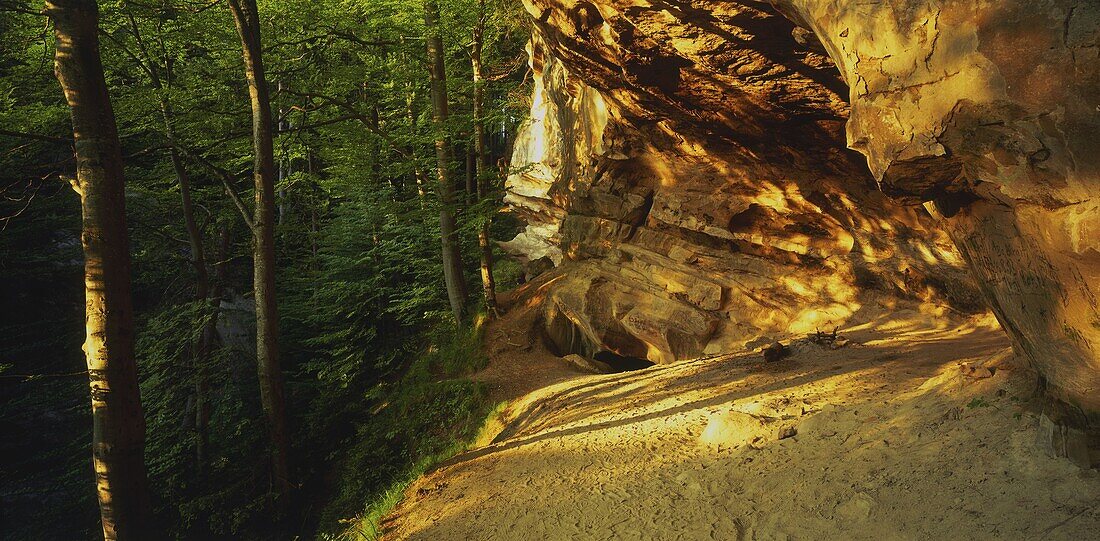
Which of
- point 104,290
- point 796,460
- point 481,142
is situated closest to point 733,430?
point 796,460

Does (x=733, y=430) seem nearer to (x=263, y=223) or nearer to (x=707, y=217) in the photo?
(x=707, y=217)

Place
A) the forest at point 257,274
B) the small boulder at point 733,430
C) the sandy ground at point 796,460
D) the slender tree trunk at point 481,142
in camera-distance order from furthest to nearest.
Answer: the slender tree trunk at point 481,142 < the forest at point 257,274 < the small boulder at point 733,430 < the sandy ground at point 796,460

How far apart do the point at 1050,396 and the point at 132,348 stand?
6.68 metres

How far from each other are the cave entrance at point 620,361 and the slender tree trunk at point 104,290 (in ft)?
30.8

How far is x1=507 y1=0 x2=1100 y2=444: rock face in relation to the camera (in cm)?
288

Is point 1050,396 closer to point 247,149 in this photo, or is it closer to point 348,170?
point 247,149

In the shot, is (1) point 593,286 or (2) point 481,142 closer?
(1) point 593,286

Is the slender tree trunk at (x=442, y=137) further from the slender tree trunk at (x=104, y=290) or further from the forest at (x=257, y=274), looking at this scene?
the slender tree trunk at (x=104, y=290)

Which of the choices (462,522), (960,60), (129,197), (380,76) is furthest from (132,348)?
(380,76)

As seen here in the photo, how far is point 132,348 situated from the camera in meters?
4.55

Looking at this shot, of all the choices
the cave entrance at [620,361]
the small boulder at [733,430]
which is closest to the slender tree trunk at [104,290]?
the small boulder at [733,430]

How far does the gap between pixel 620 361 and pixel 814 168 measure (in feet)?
20.0

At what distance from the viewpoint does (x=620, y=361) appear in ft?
42.9

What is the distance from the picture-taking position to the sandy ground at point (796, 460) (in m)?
3.51
